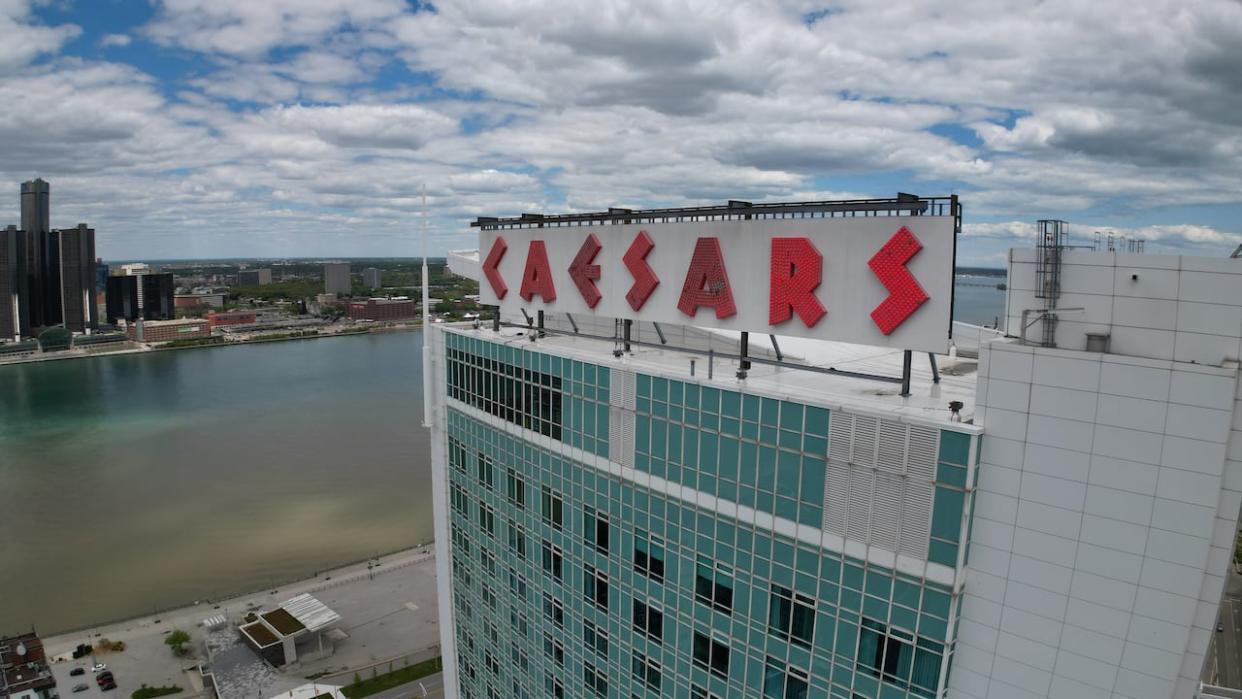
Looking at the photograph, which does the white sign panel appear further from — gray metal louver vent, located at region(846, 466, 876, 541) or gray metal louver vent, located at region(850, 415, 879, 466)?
gray metal louver vent, located at region(846, 466, 876, 541)

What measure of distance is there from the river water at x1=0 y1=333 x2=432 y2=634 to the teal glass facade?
173 ft

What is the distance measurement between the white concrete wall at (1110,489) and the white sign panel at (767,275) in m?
2.05

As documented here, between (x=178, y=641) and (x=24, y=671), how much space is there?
1174 centimetres

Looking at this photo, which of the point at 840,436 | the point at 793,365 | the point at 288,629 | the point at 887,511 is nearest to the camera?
the point at 887,511

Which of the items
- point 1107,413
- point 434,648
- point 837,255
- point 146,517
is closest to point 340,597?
point 434,648

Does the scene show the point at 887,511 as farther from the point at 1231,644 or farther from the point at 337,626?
the point at 337,626

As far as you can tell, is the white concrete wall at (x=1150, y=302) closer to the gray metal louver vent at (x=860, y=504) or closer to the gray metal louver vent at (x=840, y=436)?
the gray metal louver vent at (x=840, y=436)

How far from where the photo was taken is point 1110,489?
43.7 feet

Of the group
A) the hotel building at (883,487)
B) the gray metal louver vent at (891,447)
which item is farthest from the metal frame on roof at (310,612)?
the gray metal louver vent at (891,447)

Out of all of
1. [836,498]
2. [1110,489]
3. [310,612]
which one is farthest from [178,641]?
[1110,489]

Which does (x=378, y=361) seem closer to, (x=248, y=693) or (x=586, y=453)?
(x=248, y=693)

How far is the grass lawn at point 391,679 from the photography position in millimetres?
54812

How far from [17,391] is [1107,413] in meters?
189

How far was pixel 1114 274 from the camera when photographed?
13.9m
